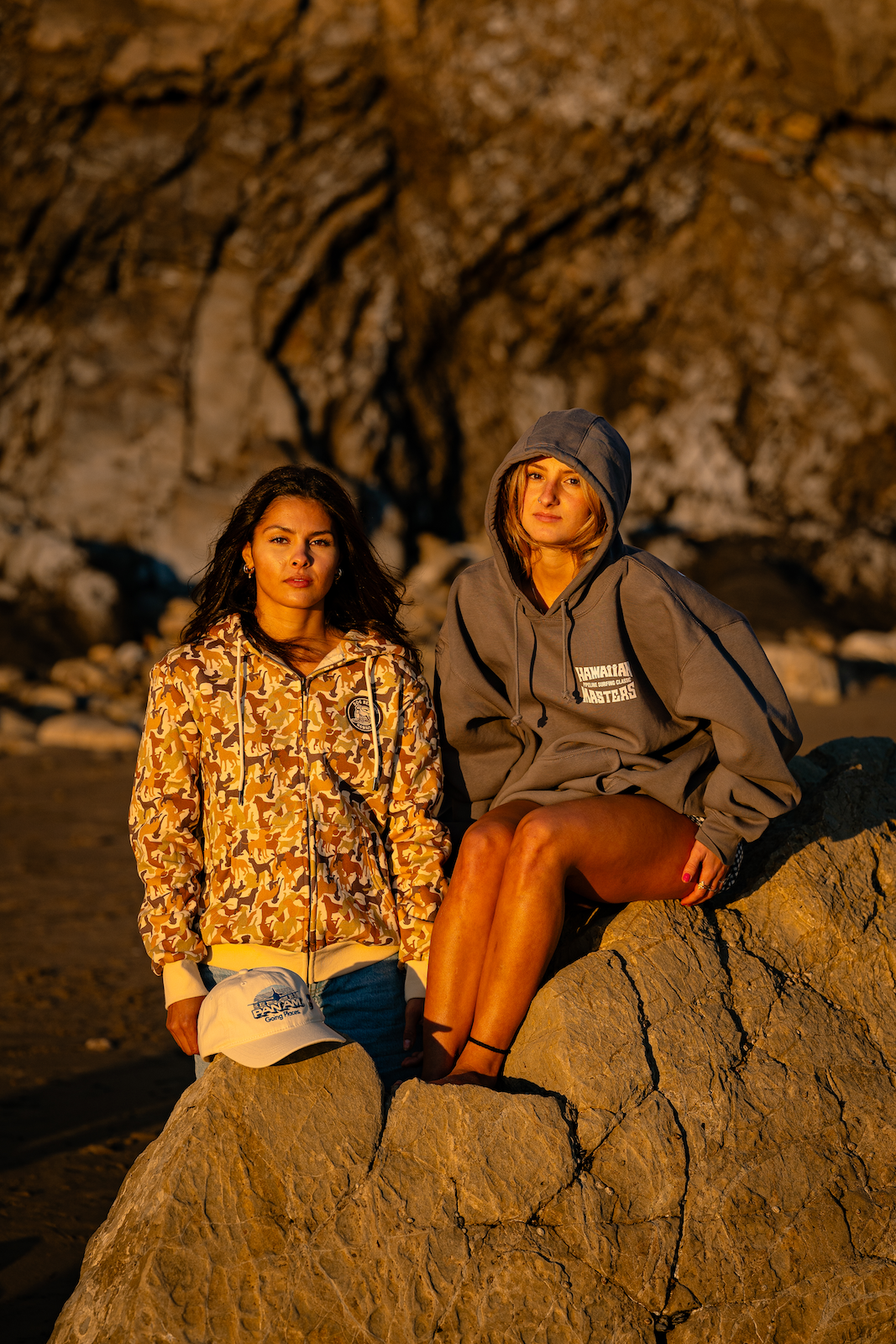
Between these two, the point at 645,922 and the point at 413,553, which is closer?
the point at 645,922

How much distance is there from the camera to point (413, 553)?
1631 centimetres

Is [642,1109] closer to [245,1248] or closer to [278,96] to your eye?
[245,1248]

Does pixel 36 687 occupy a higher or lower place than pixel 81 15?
lower

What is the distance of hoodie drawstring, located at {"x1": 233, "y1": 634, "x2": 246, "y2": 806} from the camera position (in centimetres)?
292

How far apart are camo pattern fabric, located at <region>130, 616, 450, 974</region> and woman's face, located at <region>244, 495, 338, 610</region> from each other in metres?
0.15

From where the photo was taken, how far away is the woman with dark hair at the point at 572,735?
2725mm

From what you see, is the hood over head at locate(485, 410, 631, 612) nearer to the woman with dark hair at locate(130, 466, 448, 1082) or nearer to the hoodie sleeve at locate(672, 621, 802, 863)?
the hoodie sleeve at locate(672, 621, 802, 863)

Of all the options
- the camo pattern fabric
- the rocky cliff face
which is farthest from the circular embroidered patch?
the rocky cliff face

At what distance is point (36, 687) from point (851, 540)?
10507mm

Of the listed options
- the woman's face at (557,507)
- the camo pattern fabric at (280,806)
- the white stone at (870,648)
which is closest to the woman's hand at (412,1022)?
the camo pattern fabric at (280,806)

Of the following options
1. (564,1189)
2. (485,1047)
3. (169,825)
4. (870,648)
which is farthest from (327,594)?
(870,648)

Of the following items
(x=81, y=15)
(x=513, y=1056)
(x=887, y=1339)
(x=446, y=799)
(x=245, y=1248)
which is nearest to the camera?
(x=245, y=1248)

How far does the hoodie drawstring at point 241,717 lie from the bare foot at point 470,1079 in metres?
0.81

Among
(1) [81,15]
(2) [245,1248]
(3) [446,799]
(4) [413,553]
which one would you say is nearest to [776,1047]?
(3) [446,799]
